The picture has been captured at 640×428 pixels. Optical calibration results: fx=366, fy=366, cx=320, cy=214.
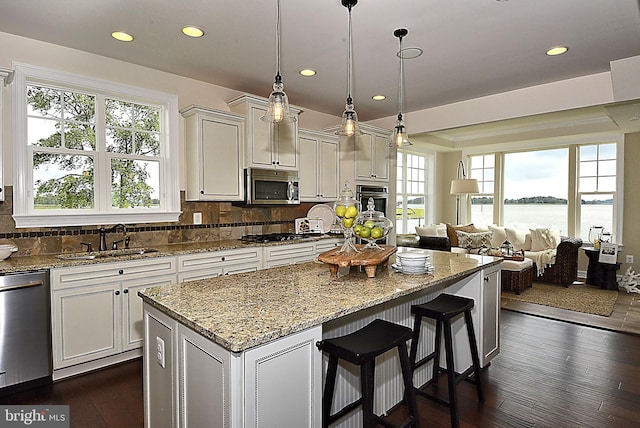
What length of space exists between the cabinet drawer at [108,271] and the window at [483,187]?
663 centimetres

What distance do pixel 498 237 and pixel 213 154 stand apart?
553 centimetres

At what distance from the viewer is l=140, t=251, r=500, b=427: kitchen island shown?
1.24 meters

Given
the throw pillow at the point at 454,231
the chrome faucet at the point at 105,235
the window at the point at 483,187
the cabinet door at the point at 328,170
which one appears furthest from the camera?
the window at the point at 483,187

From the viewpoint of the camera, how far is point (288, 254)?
401 cm

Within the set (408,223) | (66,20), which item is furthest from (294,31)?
(408,223)

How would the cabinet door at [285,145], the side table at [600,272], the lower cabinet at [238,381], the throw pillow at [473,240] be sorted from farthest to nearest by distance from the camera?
the throw pillow at [473,240] → the side table at [600,272] → the cabinet door at [285,145] → the lower cabinet at [238,381]

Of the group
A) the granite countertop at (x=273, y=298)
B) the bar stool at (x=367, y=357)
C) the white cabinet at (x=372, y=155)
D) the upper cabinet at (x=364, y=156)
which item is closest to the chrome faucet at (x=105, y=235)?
the granite countertop at (x=273, y=298)

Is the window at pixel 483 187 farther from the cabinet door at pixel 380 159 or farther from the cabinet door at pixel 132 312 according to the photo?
the cabinet door at pixel 132 312

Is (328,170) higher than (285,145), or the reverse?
(285,145)

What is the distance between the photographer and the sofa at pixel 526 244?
5.70 metres

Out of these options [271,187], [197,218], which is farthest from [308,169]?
[197,218]

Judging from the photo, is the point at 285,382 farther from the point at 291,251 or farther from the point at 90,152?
the point at 90,152

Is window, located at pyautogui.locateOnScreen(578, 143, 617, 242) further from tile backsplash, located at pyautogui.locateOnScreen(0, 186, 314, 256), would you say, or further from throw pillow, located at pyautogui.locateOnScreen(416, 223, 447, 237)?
tile backsplash, located at pyautogui.locateOnScreen(0, 186, 314, 256)

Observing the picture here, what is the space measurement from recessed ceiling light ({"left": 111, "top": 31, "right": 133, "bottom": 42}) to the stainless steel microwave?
62.3 inches
